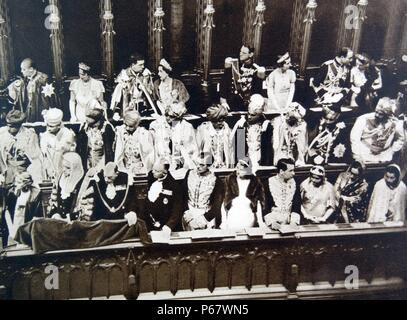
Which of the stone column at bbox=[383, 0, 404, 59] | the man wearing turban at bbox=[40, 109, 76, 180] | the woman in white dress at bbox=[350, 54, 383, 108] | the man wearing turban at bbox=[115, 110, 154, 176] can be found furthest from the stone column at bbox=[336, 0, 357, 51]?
the man wearing turban at bbox=[40, 109, 76, 180]

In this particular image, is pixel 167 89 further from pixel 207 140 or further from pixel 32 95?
pixel 32 95

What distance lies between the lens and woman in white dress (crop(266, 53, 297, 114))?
4.83 meters

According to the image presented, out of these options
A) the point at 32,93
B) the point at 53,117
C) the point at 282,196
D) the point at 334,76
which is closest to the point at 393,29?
the point at 334,76

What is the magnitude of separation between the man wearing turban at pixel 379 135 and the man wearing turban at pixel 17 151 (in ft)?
9.21

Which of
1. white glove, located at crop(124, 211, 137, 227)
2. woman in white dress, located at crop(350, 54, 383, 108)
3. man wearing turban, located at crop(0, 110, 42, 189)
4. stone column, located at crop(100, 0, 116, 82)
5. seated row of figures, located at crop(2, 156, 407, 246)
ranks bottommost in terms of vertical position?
white glove, located at crop(124, 211, 137, 227)

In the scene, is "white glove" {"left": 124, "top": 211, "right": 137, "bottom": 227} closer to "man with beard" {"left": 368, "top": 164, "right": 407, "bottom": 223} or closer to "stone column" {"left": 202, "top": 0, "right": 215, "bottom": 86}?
"stone column" {"left": 202, "top": 0, "right": 215, "bottom": 86}

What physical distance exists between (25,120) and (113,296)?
67.2 inches

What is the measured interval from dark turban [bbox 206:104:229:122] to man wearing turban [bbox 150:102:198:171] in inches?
7.5

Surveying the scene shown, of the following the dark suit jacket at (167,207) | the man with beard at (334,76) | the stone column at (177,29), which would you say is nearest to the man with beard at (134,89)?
the stone column at (177,29)

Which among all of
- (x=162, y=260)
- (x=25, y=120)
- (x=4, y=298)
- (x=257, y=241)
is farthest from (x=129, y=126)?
(x=4, y=298)

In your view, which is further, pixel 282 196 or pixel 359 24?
pixel 282 196

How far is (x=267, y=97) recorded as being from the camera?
16.0ft

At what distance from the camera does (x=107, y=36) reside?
462 centimetres

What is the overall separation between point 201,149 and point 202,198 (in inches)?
17.1
